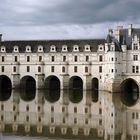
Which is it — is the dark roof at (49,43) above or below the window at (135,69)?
above

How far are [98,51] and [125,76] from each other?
8.24 m

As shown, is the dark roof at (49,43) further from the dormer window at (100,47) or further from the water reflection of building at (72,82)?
the dormer window at (100,47)

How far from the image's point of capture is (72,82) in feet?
221

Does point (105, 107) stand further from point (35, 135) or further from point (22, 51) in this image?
point (22, 51)

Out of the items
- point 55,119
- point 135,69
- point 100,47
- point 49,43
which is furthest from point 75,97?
point 55,119

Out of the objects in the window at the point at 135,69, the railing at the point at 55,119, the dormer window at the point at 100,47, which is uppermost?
the dormer window at the point at 100,47

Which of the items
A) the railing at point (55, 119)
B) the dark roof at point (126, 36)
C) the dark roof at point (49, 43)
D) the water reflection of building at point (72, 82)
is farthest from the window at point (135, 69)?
the railing at point (55, 119)

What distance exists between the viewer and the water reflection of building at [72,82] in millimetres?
34188

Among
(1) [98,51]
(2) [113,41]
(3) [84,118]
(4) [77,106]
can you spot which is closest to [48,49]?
(1) [98,51]

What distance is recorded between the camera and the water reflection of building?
34188mm

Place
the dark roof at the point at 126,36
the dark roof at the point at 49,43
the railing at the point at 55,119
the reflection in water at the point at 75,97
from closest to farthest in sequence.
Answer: the railing at the point at 55,119 → the reflection in water at the point at 75,97 → the dark roof at the point at 126,36 → the dark roof at the point at 49,43

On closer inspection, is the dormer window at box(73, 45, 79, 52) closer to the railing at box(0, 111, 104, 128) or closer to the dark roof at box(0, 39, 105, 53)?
the dark roof at box(0, 39, 105, 53)

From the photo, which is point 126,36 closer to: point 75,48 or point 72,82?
point 75,48

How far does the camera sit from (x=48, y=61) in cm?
6781
